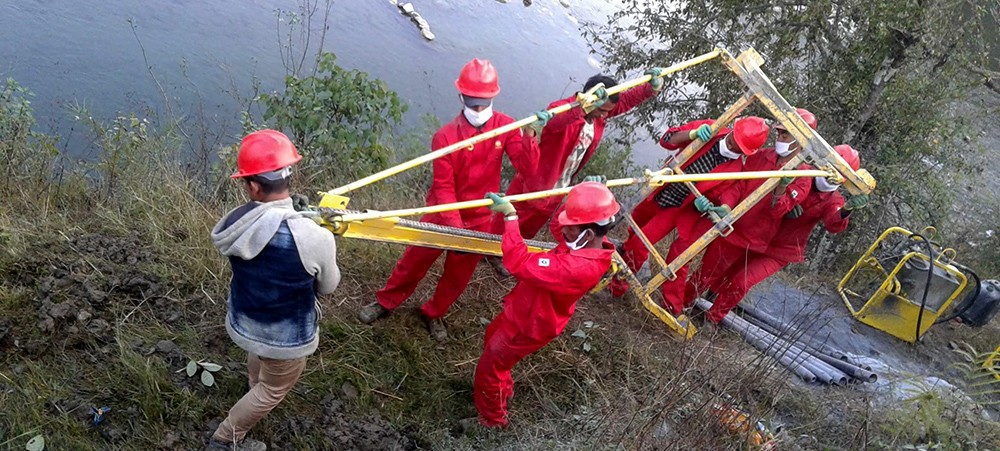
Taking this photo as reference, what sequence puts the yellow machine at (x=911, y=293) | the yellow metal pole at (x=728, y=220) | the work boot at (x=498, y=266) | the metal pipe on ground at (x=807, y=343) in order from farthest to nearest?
the yellow machine at (x=911, y=293) → the metal pipe on ground at (x=807, y=343) → the work boot at (x=498, y=266) → the yellow metal pole at (x=728, y=220)

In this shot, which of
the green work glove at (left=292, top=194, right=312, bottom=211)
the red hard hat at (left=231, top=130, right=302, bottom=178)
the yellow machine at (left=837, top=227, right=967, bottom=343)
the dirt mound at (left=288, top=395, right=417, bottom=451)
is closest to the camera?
the red hard hat at (left=231, top=130, right=302, bottom=178)

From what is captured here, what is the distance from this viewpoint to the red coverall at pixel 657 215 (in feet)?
15.0

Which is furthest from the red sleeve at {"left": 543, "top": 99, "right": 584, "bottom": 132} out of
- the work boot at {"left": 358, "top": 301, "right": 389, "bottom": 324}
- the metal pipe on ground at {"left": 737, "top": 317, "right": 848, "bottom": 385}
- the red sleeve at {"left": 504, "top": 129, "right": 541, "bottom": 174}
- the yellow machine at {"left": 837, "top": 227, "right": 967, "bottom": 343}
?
the yellow machine at {"left": 837, "top": 227, "right": 967, "bottom": 343}

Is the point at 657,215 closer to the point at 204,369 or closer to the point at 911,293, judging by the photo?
the point at 911,293

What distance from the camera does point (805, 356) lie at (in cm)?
474

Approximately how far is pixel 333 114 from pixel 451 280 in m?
2.24

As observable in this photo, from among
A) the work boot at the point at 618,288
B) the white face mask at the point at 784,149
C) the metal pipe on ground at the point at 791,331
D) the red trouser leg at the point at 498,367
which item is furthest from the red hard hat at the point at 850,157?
the red trouser leg at the point at 498,367

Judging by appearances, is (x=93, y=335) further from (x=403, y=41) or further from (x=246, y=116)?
(x=403, y=41)

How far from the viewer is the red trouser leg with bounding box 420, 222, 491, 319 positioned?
12.6 ft

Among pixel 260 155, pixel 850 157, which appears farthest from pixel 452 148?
pixel 850 157

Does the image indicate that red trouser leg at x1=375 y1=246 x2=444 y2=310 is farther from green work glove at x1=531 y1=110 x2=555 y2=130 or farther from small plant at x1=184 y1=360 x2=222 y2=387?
small plant at x1=184 y1=360 x2=222 y2=387

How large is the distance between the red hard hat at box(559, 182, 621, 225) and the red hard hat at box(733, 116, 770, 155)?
1686 mm

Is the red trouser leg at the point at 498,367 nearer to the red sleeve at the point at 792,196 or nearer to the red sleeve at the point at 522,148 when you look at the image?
the red sleeve at the point at 522,148

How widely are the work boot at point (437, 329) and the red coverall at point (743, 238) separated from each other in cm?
165
